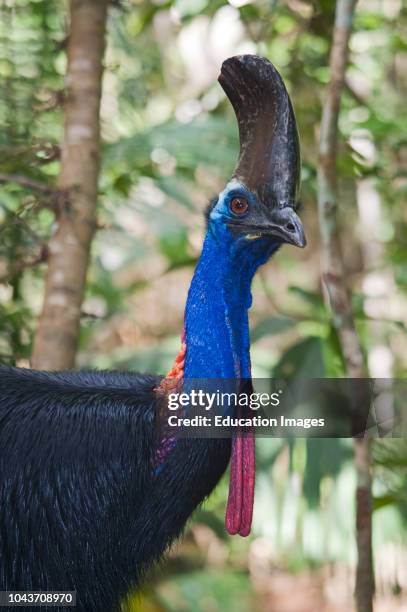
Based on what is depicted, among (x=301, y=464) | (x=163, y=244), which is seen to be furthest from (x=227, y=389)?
(x=163, y=244)

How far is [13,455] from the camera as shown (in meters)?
1.88

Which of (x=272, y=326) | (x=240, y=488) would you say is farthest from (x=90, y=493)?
(x=272, y=326)

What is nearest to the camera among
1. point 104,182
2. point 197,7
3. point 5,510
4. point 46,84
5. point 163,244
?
point 5,510

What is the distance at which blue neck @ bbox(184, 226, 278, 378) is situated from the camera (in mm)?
1885

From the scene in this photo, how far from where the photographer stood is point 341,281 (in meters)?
2.46

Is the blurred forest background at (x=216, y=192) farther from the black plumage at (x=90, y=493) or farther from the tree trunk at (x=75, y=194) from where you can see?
the black plumage at (x=90, y=493)

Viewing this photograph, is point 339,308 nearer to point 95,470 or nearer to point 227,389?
point 227,389

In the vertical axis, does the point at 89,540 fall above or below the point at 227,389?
below

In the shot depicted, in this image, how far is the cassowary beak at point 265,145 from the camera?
1.82 m

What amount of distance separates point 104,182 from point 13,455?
5.99ft

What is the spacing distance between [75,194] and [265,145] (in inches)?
36.2

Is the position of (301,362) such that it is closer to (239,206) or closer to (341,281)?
(341,281)

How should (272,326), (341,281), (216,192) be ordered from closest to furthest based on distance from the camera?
(341,281)
(216,192)
(272,326)

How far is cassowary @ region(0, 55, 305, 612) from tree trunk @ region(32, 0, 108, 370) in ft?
2.23
